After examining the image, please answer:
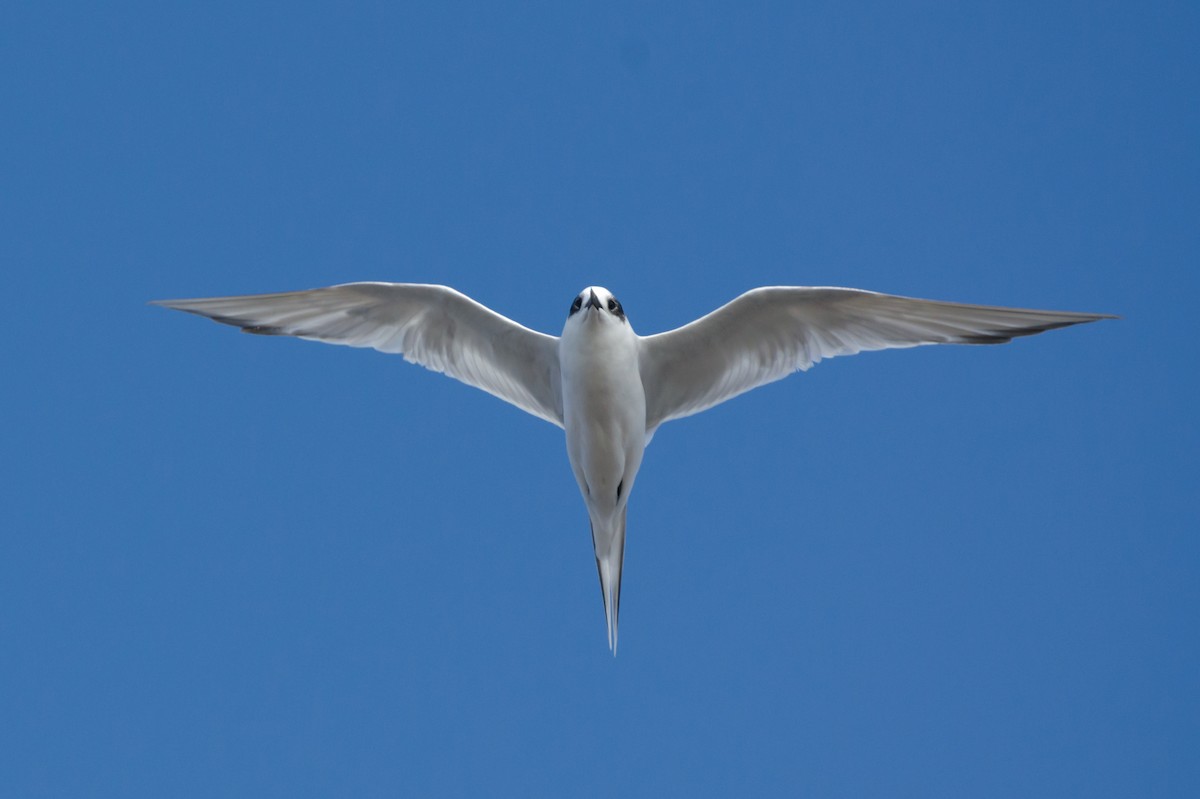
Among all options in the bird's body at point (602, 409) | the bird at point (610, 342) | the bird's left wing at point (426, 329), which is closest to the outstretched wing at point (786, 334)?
the bird at point (610, 342)

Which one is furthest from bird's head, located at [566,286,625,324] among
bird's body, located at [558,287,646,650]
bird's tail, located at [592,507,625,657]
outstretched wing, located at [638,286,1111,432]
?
bird's tail, located at [592,507,625,657]

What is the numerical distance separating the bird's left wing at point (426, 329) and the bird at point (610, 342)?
12mm

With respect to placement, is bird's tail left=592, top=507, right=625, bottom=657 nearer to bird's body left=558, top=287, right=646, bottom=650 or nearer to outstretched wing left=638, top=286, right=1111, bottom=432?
bird's body left=558, top=287, right=646, bottom=650

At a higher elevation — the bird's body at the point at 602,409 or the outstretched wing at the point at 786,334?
the outstretched wing at the point at 786,334

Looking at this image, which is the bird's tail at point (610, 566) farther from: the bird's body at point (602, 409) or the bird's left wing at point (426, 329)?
the bird's left wing at point (426, 329)

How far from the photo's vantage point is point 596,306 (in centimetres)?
925

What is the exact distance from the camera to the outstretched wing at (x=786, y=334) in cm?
912

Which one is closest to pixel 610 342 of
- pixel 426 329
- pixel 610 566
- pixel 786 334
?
pixel 786 334

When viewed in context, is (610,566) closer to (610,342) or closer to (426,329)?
(610,342)

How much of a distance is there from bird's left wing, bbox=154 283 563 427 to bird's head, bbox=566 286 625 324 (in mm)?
582

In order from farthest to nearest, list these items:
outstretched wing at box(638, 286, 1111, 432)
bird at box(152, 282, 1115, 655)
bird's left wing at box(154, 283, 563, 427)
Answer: bird's left wing at box(154, 283, 563, 427)
bird at box(152, 282, 1115, 655)
outstretched wing at box(638, 286, 1111, 432)

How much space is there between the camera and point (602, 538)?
10.1 metres

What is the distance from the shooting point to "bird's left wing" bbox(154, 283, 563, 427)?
32.4 ft

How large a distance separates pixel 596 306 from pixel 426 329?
1.87m
